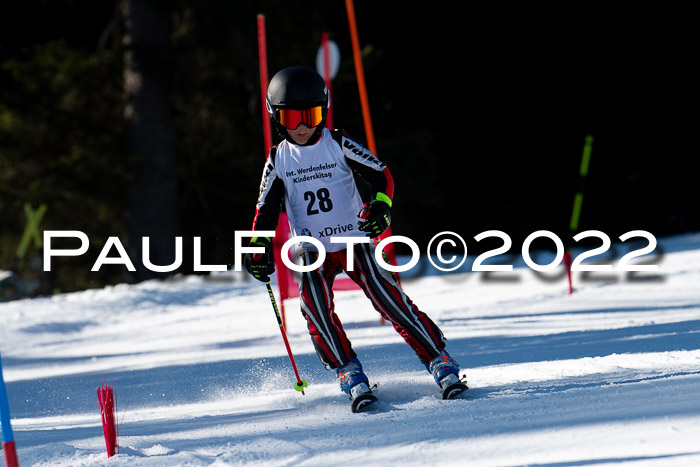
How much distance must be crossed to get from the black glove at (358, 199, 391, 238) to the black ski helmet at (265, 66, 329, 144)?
0.40m

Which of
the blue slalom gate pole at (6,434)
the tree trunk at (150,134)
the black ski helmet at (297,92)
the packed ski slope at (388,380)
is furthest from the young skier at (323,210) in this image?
the tree trunk at (150,134)

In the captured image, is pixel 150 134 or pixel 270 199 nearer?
pixel 270 199

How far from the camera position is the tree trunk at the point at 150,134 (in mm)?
12672

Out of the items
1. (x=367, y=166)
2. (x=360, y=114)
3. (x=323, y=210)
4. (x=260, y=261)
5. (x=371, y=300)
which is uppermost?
(x=360, y=114)

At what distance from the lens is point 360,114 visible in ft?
50.4

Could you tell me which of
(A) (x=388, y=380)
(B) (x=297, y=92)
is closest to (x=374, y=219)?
(B) (x=297, y=92)

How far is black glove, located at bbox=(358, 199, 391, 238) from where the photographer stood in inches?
137

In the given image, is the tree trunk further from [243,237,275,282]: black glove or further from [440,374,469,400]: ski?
[440,374,469,400]: ski

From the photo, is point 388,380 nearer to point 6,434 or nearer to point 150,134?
point 6,434

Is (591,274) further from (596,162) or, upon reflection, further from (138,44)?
(596,162)

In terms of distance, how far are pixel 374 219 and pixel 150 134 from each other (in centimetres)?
1004

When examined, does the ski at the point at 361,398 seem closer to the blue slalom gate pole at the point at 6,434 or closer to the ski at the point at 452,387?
the ski at the point at 452,387

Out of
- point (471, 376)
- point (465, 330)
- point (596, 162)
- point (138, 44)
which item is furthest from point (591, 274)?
point (596, 162)

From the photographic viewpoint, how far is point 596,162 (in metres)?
18.6
